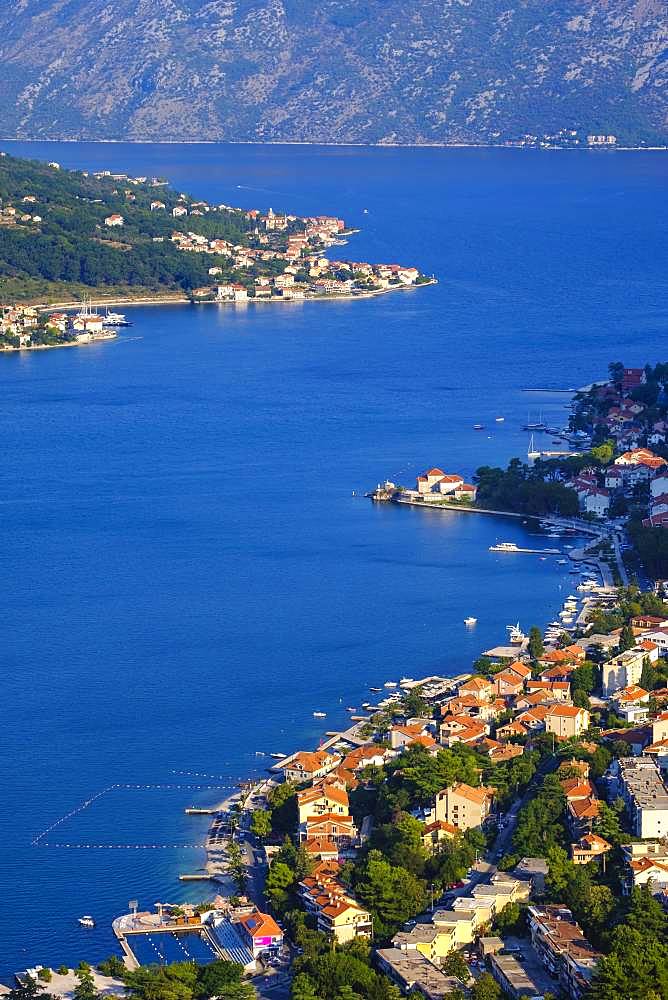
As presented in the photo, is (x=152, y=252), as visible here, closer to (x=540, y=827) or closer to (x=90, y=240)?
(x=90, y=240)

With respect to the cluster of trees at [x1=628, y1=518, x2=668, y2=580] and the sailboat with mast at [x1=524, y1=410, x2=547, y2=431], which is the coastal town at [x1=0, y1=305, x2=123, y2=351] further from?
the cluster of trees at [x1=628, y1=518, x2=668, y2=580]

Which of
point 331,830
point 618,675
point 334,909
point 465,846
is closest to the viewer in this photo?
point 334,909

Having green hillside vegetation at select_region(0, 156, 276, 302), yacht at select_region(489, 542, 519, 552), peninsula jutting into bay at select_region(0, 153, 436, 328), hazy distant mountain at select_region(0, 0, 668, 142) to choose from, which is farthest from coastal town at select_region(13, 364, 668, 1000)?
hazy distant mountain at select_region(0, 0, 668, 142)

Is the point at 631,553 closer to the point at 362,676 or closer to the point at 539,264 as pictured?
the point at 362,676

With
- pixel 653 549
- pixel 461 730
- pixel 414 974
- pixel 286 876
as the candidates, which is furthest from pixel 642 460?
pixel 414 974

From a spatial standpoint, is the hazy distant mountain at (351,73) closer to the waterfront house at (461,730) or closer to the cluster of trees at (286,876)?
the waterfront house at (461,730)

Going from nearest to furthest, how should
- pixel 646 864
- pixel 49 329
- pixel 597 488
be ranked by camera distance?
pixel 646 864, pixel 597 488, pixel 49 329
